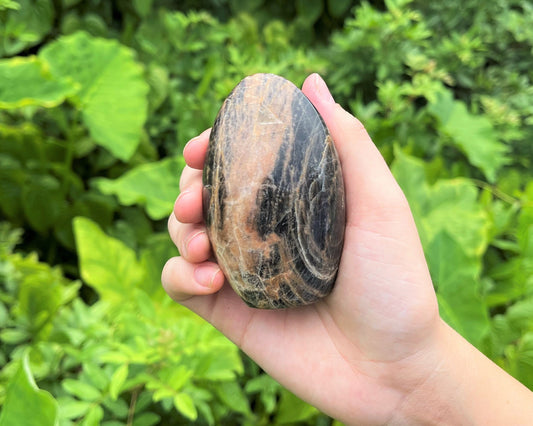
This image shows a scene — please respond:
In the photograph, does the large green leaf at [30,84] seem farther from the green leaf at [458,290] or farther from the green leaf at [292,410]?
the green leaf at [458,290]

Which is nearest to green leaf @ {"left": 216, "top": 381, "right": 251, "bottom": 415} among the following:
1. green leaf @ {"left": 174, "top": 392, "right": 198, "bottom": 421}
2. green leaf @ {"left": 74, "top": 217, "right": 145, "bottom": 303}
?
green leaf @ {"left": 174, "top": 392, "right": 198, "bottom": 421}

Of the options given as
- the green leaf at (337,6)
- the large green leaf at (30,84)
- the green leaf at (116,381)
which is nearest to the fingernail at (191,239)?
the green leaf at (116,381)

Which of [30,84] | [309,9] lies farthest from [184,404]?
[309,9]

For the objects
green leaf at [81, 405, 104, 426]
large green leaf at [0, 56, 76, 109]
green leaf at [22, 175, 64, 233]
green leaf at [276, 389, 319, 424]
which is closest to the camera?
green leaf at [81, 405, 104, 426]

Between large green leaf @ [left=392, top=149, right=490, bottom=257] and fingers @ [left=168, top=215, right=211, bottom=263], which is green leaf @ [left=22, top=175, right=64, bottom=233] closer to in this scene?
fingers @ [left=168, top=215, right=211, bottom=263]

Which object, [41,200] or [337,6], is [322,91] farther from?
[337,6]

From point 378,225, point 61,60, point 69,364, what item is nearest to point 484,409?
point 378,225

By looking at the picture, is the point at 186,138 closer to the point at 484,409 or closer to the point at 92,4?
the point at 92,4
